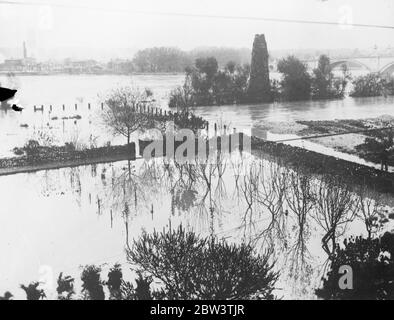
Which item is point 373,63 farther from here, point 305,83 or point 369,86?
point 305,83

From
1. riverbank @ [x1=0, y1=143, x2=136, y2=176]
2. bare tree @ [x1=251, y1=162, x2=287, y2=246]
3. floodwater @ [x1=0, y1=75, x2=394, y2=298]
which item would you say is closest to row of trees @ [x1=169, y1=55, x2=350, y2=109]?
floodwater @ [x1=0, y1=75, x2=394, y2=298]

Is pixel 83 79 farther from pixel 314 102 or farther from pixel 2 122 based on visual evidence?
pixel 314 102

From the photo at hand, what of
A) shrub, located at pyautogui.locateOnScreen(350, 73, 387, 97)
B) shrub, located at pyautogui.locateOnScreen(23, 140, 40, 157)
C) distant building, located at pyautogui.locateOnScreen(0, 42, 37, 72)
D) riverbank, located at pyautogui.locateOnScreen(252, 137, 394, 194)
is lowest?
riverbank, located at pyautogui.locateOnScreen(252, 137, 394, 194)

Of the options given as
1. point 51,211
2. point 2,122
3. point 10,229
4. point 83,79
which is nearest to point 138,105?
point 83,79

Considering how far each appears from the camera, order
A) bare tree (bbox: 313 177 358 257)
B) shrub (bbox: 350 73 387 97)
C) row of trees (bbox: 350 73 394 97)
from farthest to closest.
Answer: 1. shrub (bbox: 350 73 387 97)
2. row of trees (bbox: 350 73 394 97)
3. bare tree (bbox: 313 177 358 257)

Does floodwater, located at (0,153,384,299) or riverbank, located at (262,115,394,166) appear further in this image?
riverbank, located at (262,115,394,166)

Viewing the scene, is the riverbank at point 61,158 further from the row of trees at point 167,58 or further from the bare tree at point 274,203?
the bare tree at point 274,203

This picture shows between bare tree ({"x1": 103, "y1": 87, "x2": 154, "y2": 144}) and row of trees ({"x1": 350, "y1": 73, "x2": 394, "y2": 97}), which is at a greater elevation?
row of trees ({"x1": 350, "y1": 73, "x2": 394, "y2": 97})

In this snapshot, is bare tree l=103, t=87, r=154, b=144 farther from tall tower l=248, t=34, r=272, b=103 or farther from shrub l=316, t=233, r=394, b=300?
shrub l=316, t=233, r=394, b=300
